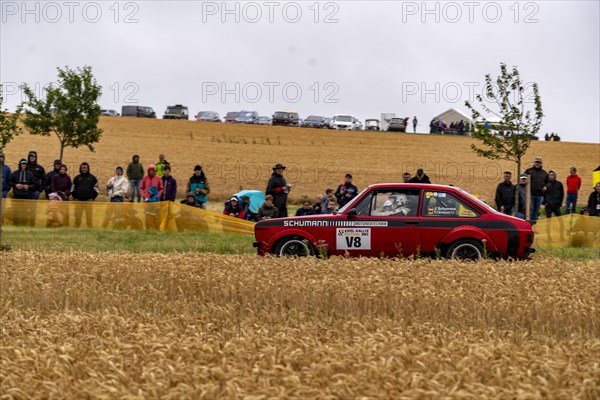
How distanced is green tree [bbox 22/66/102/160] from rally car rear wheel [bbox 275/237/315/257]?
82.6 ft

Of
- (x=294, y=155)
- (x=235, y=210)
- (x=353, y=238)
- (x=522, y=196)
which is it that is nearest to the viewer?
(x=353, y=238)

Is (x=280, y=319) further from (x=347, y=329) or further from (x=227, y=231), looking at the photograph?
(x=227, y=231)

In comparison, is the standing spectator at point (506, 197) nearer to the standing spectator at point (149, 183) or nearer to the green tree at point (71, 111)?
the standing spectator at point (149, 183)

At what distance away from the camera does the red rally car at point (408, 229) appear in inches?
635

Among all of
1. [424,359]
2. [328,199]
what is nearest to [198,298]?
[424,359]

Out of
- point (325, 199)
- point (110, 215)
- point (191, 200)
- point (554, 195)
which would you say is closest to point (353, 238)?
point (325, 199)

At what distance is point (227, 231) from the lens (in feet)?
79.4

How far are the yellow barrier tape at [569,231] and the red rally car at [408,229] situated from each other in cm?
723

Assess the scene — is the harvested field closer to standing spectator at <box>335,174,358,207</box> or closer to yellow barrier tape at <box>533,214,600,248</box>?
yellow barrier tape at <box>533,214,600,248</box>

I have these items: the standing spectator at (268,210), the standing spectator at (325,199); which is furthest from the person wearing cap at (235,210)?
the standing spectator at (268,210)

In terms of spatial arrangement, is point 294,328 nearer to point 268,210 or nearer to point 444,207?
point 444,207

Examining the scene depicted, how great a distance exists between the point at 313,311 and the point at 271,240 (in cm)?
537

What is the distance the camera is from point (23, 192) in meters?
25.8

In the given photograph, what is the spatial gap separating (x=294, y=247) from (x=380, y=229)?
1.34 metres
